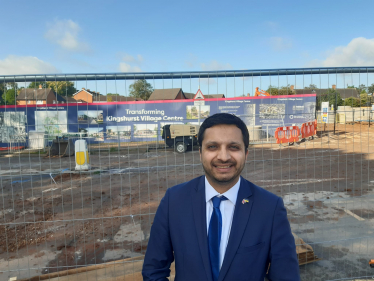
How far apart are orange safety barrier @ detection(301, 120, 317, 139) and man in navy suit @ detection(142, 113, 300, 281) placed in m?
2.83

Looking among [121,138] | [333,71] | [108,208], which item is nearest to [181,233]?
[121,138]

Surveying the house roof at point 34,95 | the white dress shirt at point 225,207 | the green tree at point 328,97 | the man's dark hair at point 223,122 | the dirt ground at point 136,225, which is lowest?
the dirt ground at point 136,225

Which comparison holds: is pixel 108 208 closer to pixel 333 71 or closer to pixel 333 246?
pixel 333 246

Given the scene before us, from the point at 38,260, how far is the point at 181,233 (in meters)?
4.17

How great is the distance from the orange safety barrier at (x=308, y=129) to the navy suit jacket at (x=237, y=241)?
2.88 meters

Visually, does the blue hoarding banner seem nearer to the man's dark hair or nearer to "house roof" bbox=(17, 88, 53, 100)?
"house roof" bbox=(17, 88, 53, 100)

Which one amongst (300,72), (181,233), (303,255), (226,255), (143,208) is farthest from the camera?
(143,208)

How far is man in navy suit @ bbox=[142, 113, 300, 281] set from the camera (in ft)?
5.18

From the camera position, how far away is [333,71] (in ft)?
11.7

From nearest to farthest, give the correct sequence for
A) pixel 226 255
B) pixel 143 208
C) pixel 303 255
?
pixel 226 255, pixel 303 255, pixel 143 208

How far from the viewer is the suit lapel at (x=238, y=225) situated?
155cm

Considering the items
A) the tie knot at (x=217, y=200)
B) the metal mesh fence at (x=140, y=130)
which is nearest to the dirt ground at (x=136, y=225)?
the metal mesh fence at (x=140, y=130)

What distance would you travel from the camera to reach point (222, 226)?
167cm

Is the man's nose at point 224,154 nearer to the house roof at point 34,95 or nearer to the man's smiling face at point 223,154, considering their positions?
the man's smiling face at point 223,154
